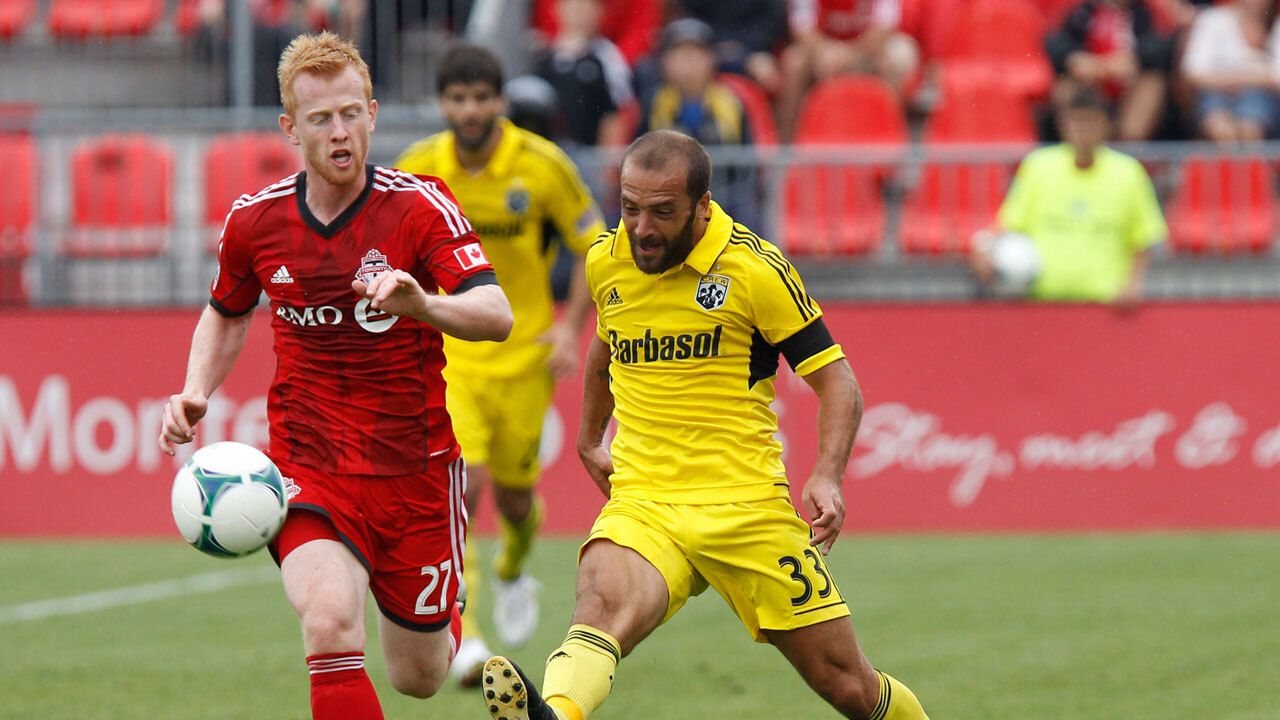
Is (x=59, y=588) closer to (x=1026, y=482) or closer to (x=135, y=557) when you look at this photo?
(x=135, y=557)

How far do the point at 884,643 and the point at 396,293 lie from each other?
4369 millimetres

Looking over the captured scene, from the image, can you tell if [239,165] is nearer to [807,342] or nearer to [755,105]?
[755,105]

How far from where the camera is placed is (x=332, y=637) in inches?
195

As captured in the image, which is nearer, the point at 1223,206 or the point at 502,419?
the point at 502,419

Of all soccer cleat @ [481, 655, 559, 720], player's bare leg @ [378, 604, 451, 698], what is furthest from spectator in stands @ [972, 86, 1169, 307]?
soccer cleat @ [481, 655, 559, 720]

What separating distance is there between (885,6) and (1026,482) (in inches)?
213

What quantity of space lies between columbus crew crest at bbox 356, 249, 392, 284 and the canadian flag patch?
21cm

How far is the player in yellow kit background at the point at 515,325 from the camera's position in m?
8.09

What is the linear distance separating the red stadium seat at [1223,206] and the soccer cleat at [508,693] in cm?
1049

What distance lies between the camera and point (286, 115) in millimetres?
5289

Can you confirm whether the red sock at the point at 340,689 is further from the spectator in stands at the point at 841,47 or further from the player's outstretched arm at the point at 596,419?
the spectator in stands at the point at 841,47

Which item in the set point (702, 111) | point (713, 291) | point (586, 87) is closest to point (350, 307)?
point (713, 291)

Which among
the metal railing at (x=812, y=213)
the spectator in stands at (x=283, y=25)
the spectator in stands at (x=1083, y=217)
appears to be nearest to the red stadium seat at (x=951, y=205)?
the metal railing at (x=812, y=213)

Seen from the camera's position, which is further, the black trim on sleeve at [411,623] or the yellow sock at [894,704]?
the black trim on sleeve at [411,623]
